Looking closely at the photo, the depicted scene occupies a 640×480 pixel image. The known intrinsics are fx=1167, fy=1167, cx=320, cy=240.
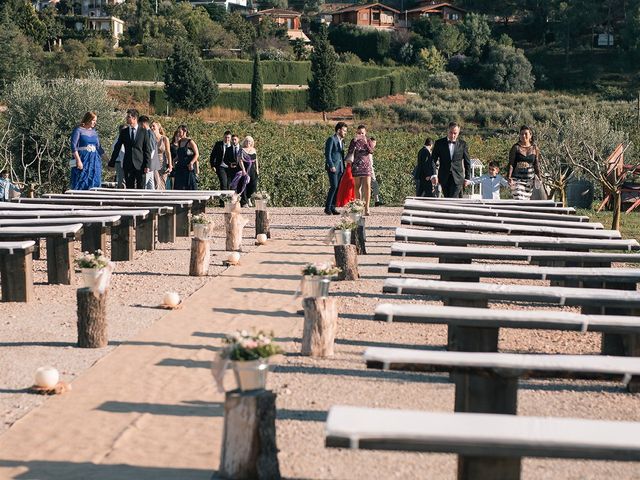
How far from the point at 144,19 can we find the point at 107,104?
279ft

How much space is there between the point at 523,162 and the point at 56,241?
24.3 ft

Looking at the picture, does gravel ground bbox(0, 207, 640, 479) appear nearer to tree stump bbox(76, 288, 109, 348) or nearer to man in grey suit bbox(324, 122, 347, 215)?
tree stump bbox(76, 288, 109, 348)

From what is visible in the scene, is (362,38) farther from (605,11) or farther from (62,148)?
(62,148)

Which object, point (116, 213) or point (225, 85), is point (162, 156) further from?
point (225, 85)

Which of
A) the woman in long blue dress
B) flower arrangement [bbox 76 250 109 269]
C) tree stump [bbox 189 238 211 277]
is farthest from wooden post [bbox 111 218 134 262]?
flower arrangement [bbox 76 250 109 269]

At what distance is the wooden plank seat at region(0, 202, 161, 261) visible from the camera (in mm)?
14039

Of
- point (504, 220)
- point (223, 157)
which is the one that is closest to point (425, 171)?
point (223, 157)

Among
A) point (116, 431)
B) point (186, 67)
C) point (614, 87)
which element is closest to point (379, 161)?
point (116, 431)

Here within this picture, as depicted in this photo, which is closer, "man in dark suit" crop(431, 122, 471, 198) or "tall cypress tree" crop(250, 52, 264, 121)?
"man in dark suit" crop(431, 122, 471, 198)

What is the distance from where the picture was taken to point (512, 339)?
34.0ft

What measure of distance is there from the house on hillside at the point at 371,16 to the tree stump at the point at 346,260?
10794 centimetres

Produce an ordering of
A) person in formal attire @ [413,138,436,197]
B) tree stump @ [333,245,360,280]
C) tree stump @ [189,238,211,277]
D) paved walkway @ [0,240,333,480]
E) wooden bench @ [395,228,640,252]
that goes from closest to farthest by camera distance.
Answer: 1. paved walkway @ [0,240,333,480]
2. wooden bench @ [395,228,640,252]
3. tree stump @ [333,245,360,280]
4. tree stump @ [189,238,211,277]
5. person in formal attire @ [413,138,436,197]

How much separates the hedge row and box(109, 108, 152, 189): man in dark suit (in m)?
64.6

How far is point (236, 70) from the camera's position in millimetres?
A: 86875
